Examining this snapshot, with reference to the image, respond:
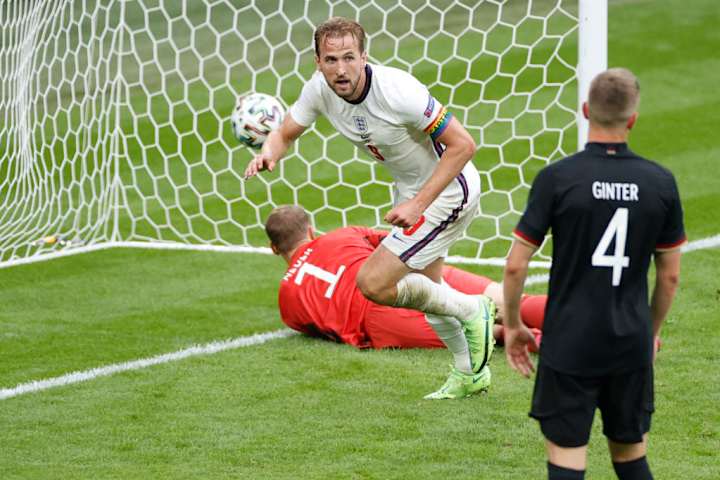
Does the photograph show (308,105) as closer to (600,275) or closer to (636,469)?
(600,275)

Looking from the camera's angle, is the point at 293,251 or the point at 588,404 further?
the point at 293,251

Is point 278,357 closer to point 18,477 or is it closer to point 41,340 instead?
point 41,340

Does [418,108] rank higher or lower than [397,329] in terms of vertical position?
higher

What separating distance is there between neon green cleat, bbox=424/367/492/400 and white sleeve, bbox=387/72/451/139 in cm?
112

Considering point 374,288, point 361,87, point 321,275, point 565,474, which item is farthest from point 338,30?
point 565,474

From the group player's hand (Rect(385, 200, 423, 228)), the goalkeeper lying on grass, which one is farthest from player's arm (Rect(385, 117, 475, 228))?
the goalkeeper lying on grass

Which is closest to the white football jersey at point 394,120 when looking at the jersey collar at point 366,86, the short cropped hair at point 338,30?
the jersey collar at point 366,86

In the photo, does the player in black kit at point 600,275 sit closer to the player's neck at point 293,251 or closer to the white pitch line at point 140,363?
the white pitch line at point 140,363

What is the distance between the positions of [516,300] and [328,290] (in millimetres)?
3114

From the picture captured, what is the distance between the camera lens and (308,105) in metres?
6.08

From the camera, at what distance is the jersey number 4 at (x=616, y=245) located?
3830mm

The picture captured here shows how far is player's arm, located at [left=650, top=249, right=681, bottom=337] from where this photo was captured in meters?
3.97

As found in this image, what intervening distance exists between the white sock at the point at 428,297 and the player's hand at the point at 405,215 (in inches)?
18.0

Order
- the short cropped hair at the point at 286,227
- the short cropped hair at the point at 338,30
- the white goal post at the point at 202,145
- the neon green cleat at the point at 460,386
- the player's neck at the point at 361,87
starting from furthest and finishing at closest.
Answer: the white goal post at the point at 202,145 < the short cropped hair at the point at 286,227 < the neon green cleat at the point at 460,386 < the player's neck at the point at 361,87 < the short cropped hair at the point at 338,30
